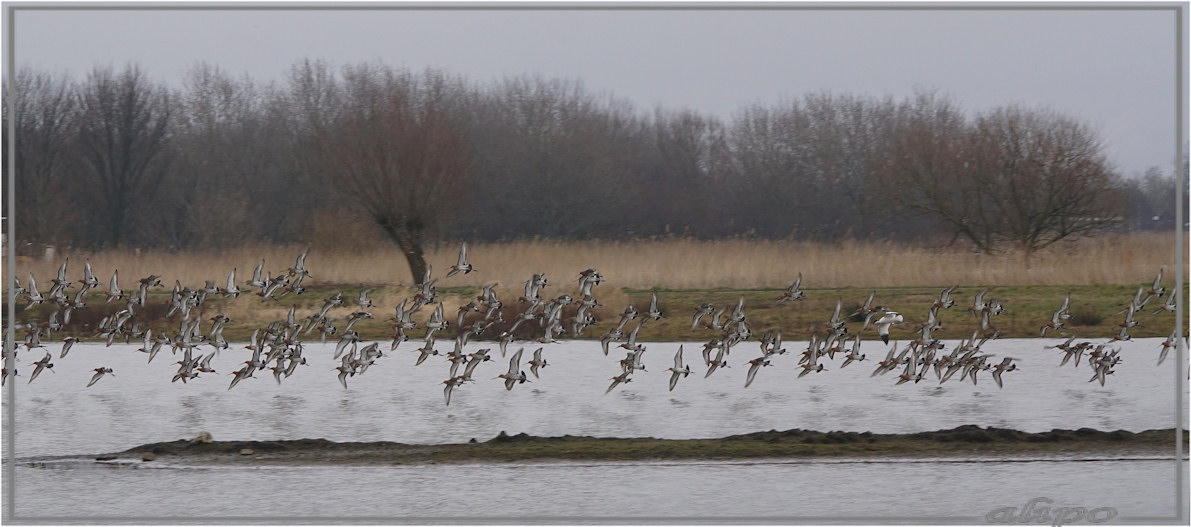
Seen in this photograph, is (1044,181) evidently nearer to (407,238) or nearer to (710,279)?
(710,279)

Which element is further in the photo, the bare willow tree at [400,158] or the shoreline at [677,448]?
the bare willow tree at [400,158]

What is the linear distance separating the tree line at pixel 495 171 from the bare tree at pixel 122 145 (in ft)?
0.13

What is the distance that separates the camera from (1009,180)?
64.7ft

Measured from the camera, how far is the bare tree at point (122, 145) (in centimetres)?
2211

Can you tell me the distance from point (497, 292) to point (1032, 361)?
7.37 m

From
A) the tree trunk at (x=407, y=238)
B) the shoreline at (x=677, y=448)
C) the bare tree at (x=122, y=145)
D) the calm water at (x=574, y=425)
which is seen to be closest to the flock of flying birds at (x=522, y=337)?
the calm water at (x=574, y=425)

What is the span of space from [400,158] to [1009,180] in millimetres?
9508

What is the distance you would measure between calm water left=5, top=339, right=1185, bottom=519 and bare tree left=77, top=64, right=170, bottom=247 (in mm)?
6725

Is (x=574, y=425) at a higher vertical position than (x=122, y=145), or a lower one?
lower

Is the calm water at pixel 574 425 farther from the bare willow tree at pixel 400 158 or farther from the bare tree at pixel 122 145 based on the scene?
the bare tree at pixel 122 145

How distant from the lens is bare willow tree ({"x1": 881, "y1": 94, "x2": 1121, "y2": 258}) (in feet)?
63.1

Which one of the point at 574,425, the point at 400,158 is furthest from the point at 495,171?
the point at 574,425

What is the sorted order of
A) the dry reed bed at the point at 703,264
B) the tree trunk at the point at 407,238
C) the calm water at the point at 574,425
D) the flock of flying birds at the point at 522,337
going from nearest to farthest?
the calm water at the point at 574,425, the flock of flying birds at the point at 522,337, the dry reed bed at the point at 703,264, the tree trunk at the point at 407,238

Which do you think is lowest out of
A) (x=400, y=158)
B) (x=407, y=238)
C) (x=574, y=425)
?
(x=574, y=425)
